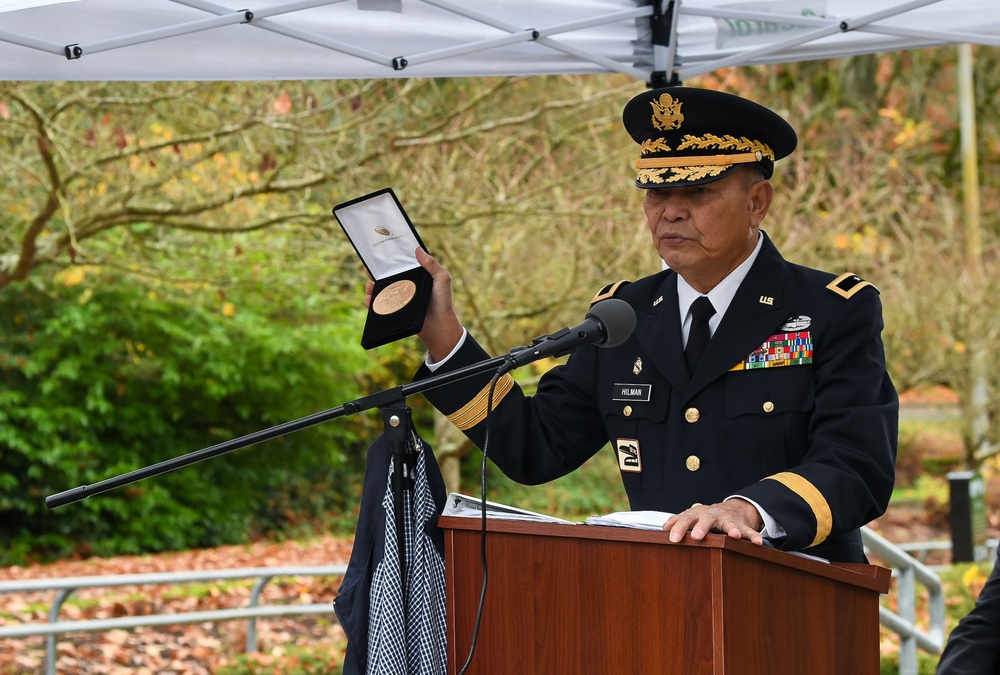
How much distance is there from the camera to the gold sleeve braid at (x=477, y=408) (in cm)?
300

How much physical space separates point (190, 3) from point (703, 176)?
163 centimetres

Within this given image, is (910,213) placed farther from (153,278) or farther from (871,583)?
(871,583)

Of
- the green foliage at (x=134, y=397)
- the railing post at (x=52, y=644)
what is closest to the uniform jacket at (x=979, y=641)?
the railing post at (x=52, y=644)

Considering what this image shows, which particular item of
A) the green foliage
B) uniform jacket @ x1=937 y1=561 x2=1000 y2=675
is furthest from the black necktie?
the green foliage

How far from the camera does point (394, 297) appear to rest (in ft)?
9.37

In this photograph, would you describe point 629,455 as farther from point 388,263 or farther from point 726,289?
point 388,263

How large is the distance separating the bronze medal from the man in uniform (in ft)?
0.22

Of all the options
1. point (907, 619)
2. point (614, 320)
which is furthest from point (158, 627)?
point (614, 320)

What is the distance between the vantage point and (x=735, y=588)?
2.10 metres

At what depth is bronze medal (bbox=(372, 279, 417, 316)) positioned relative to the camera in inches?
112

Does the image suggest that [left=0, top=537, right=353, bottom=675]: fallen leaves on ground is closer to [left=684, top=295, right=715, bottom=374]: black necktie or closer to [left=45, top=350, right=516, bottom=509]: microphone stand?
[left=45, top=350, right=516, bottom=509]: microphone stand

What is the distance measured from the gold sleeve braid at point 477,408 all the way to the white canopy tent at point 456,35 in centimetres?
135

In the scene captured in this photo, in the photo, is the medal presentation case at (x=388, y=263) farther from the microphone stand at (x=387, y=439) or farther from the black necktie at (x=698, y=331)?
the black necktie at (x=698, y=331)

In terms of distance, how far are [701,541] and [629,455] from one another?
3.25 feet
